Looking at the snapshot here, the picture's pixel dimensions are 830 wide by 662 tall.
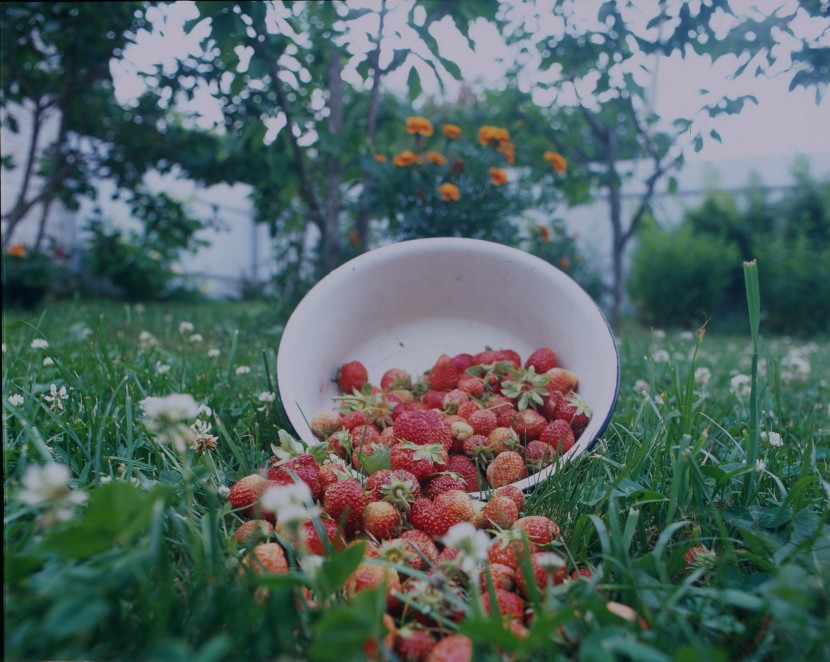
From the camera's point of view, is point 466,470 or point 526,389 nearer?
point 466,470

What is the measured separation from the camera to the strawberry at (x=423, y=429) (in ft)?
3.51

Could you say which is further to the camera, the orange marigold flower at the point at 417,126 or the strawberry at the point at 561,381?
the orange marigold flower at the point at 417,126

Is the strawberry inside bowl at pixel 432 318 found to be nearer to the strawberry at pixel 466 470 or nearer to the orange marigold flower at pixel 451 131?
the strawberry at pixel 466 470

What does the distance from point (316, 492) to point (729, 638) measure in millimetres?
551

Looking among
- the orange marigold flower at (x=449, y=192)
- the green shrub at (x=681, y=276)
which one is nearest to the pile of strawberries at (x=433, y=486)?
the orange marigold flower at (x=449, y=192)

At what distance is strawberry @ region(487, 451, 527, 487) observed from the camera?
1.04 meters

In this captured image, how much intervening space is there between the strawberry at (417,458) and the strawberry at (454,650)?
1.40 ft

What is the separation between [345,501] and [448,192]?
6.67 ft

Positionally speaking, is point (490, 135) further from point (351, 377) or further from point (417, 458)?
point (417, 458)

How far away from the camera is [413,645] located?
598 millimetres

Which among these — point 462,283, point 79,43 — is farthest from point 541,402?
point 79,43

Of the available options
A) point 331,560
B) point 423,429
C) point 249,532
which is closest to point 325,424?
point 423,429

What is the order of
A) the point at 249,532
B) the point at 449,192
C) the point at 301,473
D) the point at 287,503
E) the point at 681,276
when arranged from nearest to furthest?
the point at 287,503 < the point at 249,532 < the point at 301,473 < the point at 449,192 < the point at 681,276

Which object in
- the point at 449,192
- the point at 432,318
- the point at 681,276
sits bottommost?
the point at 681,276
